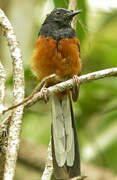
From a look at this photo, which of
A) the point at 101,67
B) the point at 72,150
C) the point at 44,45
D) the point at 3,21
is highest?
the point at 101,67

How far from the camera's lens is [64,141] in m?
3.85

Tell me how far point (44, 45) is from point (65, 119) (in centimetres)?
80

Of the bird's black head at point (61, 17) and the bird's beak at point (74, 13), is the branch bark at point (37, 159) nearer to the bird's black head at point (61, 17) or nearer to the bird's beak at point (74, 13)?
the bird's black head at point (61, 17)

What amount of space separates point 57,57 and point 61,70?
15 centimetres

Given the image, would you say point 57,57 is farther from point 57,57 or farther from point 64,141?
point 64,141

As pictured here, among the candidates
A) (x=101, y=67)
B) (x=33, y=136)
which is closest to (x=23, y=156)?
(x=33, y=136)

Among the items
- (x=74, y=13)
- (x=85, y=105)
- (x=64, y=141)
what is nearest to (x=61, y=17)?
(x=74, y=13)

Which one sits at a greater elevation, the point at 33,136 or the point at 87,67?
the point at 87,67

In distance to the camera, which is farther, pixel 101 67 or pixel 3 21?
pixel 101 67

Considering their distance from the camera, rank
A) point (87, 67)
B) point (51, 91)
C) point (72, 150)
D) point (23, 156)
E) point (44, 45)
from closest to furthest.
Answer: point (51, 91), point (72, 150), point (44, 45), point (23, 156), point (87, 67)

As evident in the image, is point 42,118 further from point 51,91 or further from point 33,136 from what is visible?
point 51,91

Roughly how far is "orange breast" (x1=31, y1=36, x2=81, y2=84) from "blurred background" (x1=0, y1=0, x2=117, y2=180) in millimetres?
554

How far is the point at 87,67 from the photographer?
537cm

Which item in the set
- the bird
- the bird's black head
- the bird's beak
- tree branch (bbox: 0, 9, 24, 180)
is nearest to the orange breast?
the bird
